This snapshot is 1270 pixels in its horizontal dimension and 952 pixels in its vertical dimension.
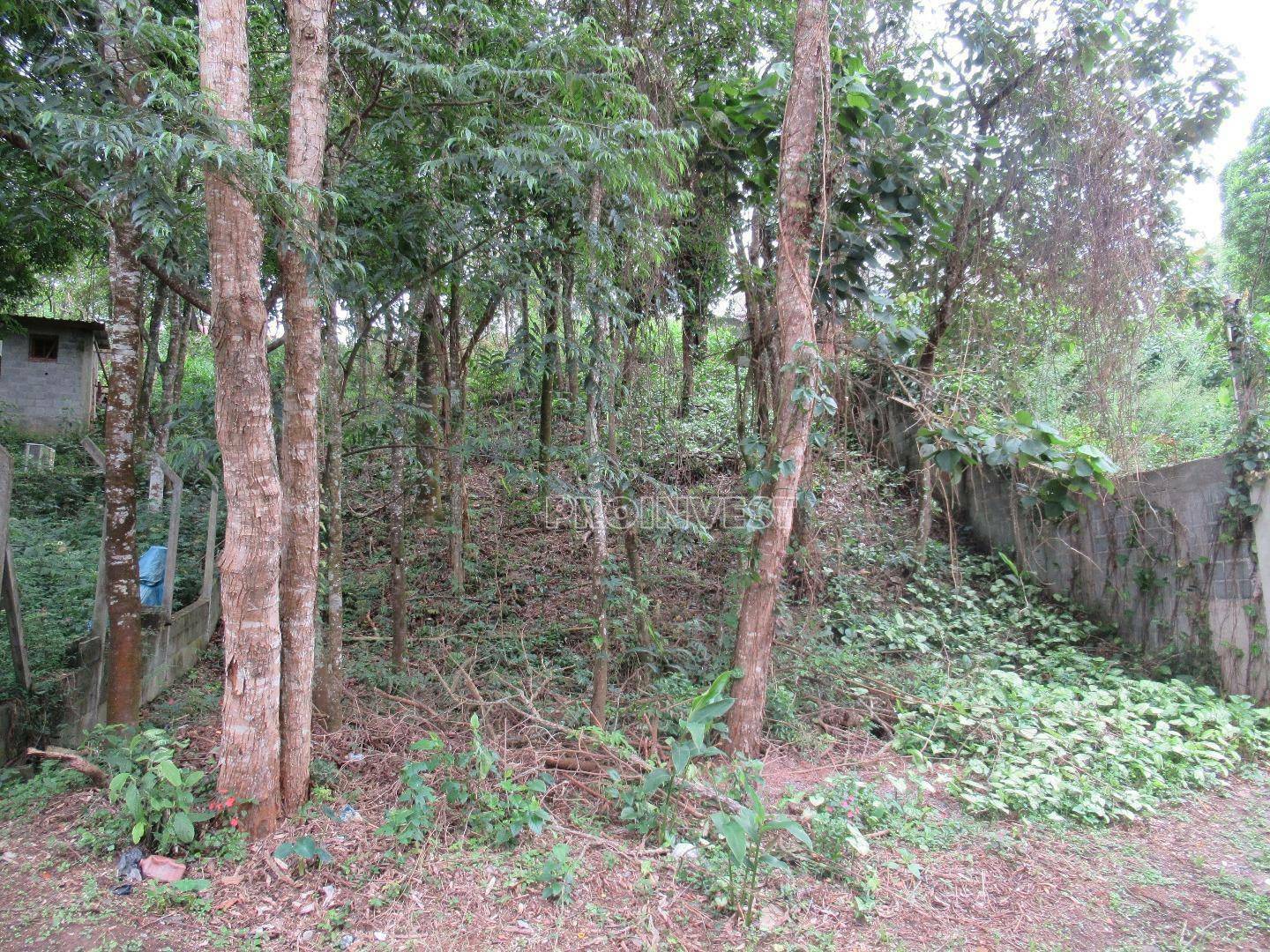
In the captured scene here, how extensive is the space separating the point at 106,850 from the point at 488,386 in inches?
274

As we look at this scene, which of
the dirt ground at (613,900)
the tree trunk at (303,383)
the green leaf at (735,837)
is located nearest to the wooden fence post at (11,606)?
the dirt ground at (613,900)

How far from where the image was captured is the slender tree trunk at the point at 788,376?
473 centimetres

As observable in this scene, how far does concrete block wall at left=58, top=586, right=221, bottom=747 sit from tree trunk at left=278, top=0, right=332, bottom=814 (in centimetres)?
148

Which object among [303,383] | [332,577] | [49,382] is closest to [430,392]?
Result: [332,577]

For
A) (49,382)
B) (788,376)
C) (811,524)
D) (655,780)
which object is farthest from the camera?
(49,382)

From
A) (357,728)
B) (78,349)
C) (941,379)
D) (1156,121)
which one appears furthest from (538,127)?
(78,349)

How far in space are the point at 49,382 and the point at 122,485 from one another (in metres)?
12.3

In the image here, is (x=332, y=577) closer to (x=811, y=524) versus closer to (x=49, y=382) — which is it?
(x=811, y=524)

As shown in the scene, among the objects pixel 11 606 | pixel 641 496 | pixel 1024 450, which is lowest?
pixel 11 606

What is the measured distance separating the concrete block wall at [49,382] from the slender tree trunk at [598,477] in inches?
506

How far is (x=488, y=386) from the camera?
31.3 feet

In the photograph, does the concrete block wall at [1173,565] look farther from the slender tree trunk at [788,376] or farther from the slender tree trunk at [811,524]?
the slender tree trunk at [788,376]

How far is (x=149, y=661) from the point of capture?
511cm

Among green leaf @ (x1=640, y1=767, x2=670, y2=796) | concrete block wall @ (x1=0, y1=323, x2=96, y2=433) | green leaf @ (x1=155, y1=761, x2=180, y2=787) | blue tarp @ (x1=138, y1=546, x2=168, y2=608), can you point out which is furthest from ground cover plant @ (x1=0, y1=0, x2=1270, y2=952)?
concrete block wall @ (x1=0, y1=323, x2=96, y2=433)
